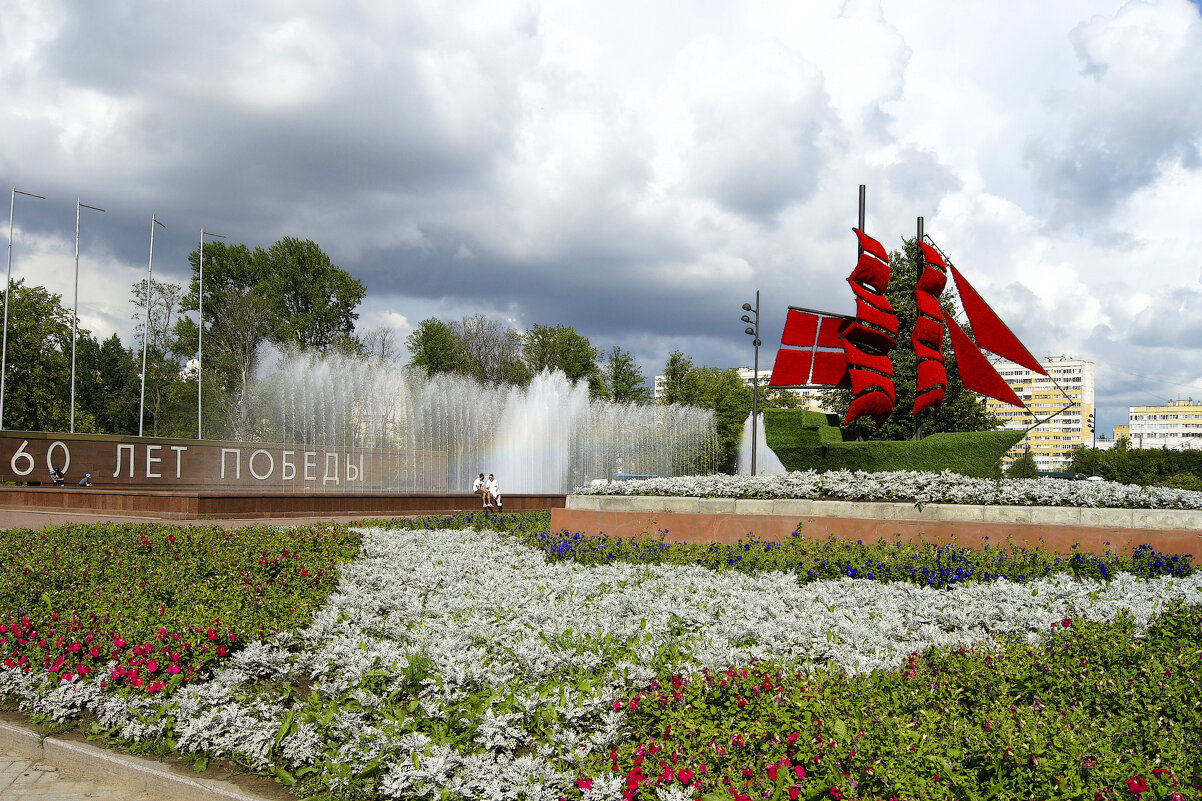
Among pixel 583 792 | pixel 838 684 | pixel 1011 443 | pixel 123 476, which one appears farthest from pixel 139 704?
pixel 123 476

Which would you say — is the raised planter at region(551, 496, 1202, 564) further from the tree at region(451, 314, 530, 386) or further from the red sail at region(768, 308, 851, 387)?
the tree at region(451, 314, 530, 386)

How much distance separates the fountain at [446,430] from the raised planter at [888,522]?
17.2m

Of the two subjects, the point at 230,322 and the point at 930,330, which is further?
the point at 230,322

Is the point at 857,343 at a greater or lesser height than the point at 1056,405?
lesser

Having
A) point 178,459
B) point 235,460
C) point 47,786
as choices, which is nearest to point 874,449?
point 47,786

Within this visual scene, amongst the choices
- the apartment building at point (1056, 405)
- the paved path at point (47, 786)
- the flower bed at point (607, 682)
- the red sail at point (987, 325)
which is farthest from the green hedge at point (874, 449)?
the apartment building at point (1056, 405)

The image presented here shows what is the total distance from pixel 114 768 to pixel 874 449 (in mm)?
10332

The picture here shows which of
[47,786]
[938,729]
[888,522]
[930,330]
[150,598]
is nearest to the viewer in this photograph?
[938,729]

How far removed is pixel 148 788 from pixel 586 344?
52.3 m

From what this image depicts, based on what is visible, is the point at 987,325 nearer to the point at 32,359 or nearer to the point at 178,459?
the point at 178,459

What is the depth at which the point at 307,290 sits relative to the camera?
49.2 meters

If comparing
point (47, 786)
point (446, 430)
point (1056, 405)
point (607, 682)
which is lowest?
point (47, 786)

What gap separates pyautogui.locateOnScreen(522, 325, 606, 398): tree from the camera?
54062mm

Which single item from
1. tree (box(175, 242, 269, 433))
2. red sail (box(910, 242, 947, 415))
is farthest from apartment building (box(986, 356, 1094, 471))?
red sail (box(910, 242, 947, 415))
